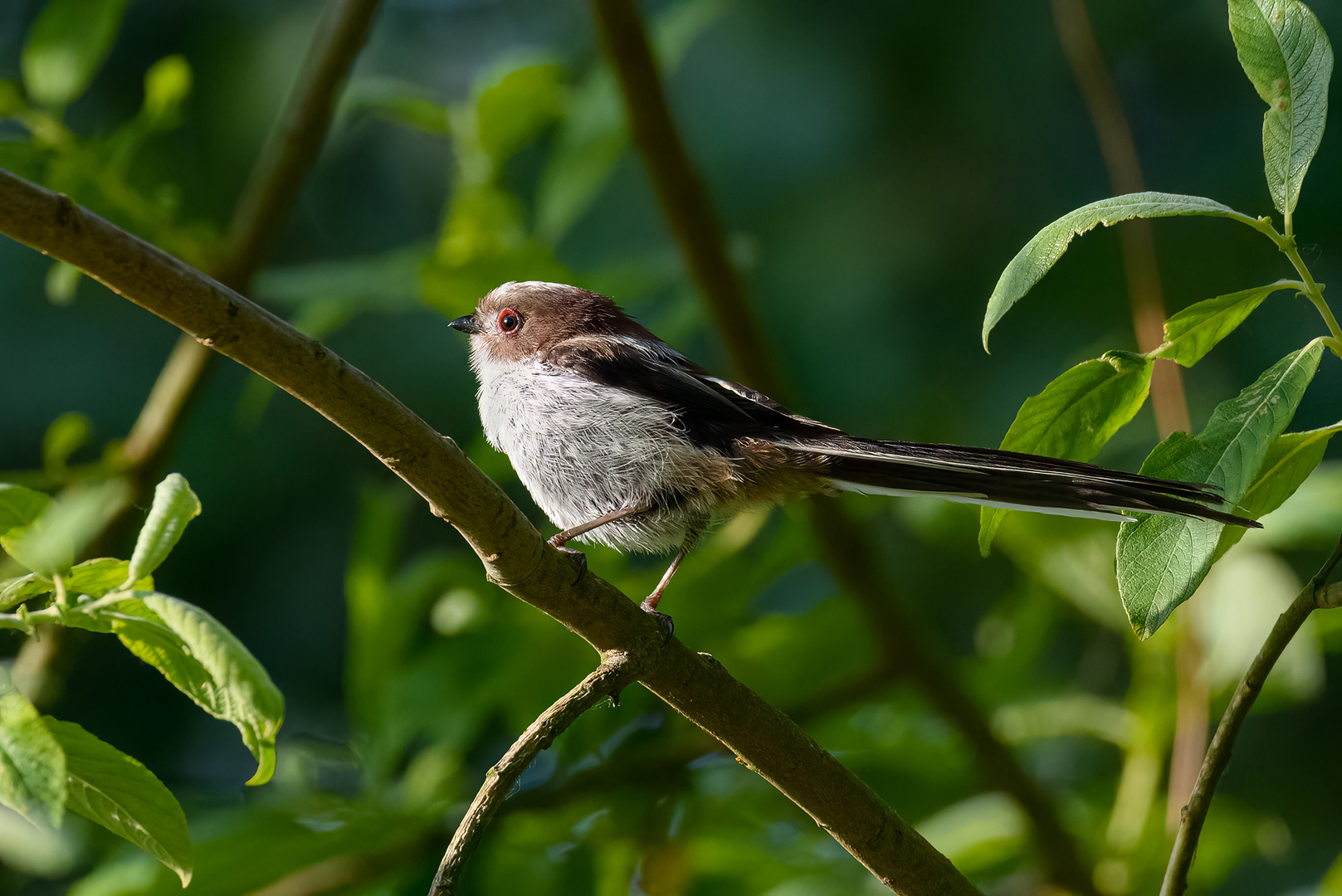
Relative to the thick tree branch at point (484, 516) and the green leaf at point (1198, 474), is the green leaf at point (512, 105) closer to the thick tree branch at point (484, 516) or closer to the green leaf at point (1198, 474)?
the thick tree branch at point (484, 516)

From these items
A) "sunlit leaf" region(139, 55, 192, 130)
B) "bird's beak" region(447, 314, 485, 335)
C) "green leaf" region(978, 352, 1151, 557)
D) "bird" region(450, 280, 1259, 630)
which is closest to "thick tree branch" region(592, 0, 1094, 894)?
"bird" region(450, 280, 1259, 630)

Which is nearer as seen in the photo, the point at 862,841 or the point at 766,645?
the point at 862,841

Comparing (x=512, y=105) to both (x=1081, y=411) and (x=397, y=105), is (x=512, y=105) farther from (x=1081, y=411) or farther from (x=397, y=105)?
(x=1081, y=411)

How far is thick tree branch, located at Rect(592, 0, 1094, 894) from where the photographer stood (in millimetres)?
3281

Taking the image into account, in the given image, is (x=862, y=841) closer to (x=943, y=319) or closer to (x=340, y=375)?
(x=340, y=375)

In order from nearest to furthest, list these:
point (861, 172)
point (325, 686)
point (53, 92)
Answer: point (53, 92) → point (325, 686) → point (861, 172)

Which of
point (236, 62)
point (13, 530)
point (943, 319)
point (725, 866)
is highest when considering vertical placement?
point (236, 62)

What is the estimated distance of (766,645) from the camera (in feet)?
11.2

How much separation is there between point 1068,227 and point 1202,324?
0.29 metres

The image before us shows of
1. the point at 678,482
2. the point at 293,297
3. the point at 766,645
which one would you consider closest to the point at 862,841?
the point at 678,482

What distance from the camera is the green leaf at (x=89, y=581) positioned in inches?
54.4

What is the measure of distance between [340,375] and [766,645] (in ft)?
7.02

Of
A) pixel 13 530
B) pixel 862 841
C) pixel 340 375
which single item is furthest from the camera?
pixel 862 841

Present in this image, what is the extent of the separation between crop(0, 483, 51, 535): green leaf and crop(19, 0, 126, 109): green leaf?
7.12 ft
